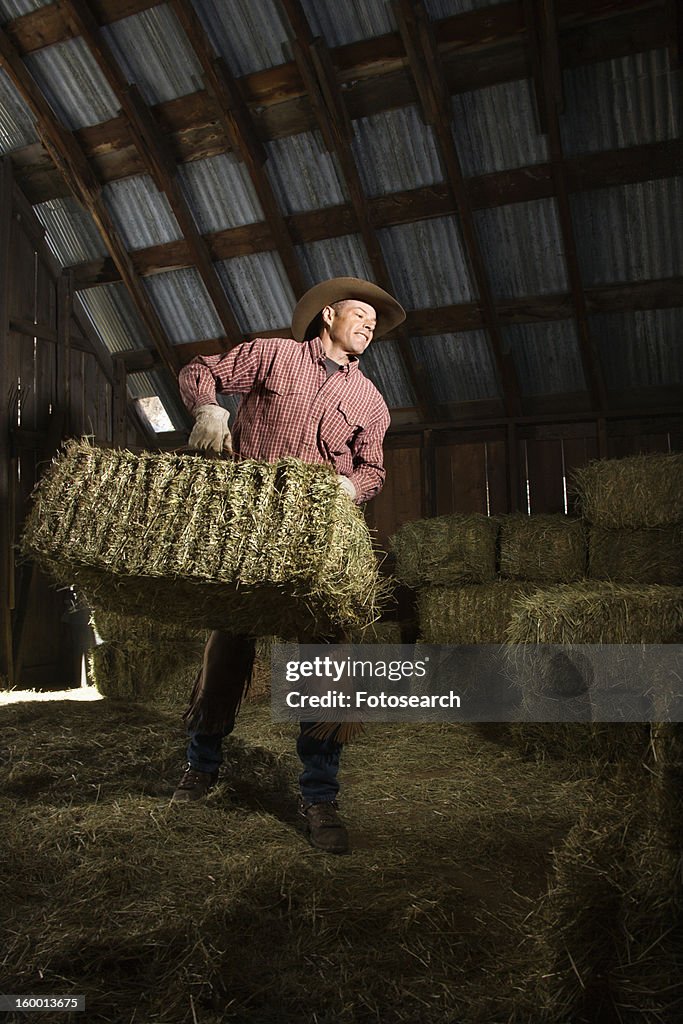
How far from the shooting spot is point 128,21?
5.20 meters

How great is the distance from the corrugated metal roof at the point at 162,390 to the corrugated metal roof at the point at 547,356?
3.08 meters

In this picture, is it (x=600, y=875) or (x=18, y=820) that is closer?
(x=600, y=875)

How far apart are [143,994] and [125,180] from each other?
5.90 m

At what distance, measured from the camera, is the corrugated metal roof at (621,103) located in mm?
4625

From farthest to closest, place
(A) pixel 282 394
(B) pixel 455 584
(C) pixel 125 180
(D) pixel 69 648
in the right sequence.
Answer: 1. (D) pixel 69 648
2. (C) pixel 125 180
3. (B) pixel 455 584
4. (A) pixel 282 394

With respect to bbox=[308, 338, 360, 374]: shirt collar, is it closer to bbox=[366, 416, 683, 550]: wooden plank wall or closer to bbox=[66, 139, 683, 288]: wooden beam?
bbox=[66, 139, 683, 288]: wooden beam

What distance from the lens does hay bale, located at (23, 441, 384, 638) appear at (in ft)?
6.88

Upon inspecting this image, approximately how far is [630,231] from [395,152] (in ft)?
5.58

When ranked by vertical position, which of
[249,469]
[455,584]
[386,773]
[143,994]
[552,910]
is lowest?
Result: [143,994]

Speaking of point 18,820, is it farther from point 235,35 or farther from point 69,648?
point 235,35

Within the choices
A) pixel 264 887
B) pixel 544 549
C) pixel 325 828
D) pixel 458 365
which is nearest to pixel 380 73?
pixel 458 365

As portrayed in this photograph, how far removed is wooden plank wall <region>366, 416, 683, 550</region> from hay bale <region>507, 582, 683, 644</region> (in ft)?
8.50

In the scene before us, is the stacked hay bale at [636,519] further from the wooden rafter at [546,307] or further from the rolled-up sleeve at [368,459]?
the rolled-up sleeve at [368,459]

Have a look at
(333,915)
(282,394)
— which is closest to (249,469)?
(282,394)
